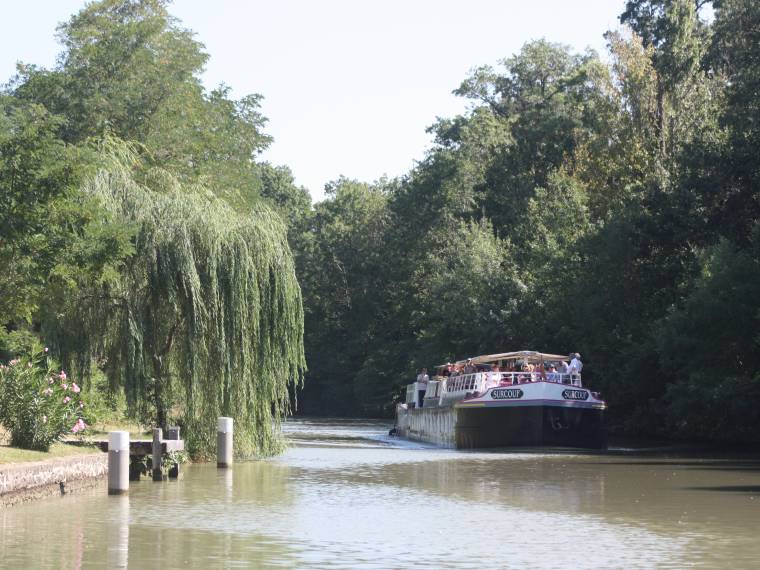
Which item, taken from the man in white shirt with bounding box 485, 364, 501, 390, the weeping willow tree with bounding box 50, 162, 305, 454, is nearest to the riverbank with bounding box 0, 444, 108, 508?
the weeping willow tree with bounding box 50, 162, 305, 454

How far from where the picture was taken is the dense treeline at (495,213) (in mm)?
27408

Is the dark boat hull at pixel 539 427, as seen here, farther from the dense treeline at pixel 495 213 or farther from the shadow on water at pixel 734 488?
the shadow on water at pixel 734 488

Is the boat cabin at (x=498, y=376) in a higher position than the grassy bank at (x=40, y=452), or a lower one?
higher

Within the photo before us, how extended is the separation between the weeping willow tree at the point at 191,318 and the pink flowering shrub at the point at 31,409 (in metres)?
4.12

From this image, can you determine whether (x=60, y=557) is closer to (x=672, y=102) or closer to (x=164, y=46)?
(x=164, y=46)

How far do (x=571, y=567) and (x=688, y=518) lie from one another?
5.95 metres

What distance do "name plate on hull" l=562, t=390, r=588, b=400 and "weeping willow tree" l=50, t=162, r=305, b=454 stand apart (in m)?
14.0

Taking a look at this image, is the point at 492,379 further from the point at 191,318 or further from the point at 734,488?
the point at 734,488

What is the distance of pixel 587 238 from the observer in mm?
59031

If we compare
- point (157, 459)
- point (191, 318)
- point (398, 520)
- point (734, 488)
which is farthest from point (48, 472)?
point (734, 488)

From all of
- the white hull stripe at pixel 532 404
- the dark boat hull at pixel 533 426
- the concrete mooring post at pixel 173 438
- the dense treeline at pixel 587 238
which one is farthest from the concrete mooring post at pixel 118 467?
the dense treeline at pixel 587 238

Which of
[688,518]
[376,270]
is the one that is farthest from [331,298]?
[688,518]

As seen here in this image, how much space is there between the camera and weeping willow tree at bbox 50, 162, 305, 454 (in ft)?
91.8

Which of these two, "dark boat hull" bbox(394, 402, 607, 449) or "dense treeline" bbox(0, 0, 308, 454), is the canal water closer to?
"dense treeline" bbox(0, 0, 308, 454)
